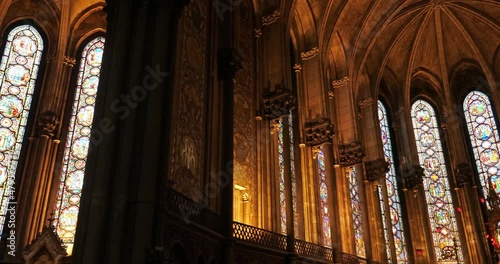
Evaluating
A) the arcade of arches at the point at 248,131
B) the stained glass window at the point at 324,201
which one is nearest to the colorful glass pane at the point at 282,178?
the arcade of arches at the point at 248,131

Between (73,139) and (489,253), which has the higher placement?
(73,139)

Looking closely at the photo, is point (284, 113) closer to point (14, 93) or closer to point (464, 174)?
point (14, 93)

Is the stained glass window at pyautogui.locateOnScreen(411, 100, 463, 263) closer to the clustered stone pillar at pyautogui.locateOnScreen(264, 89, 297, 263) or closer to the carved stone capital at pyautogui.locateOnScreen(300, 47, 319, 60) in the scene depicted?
the carved stone capital at pyautogui.locateOnScreen(300, 47, 319, 60)

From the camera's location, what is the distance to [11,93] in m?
15.7

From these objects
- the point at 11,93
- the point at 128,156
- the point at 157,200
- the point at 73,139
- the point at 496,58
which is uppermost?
the point at 496,58

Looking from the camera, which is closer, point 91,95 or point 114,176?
point 114,176

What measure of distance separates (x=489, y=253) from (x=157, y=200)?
18586 mm

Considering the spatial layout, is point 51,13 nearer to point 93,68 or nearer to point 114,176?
point 93,68

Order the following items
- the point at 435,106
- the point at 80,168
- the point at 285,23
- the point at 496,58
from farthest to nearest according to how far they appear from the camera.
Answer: the point at 435,106
the point at 496,58
the point at 285,23
the point at 80,168

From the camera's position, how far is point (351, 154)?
62.5 feet

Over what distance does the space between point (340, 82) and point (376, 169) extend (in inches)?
168

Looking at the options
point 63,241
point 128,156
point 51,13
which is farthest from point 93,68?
point 128,156

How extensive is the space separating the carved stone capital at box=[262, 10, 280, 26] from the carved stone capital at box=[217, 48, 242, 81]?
4.08 metres

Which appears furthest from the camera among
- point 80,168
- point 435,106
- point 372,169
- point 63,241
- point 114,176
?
point 435,106
